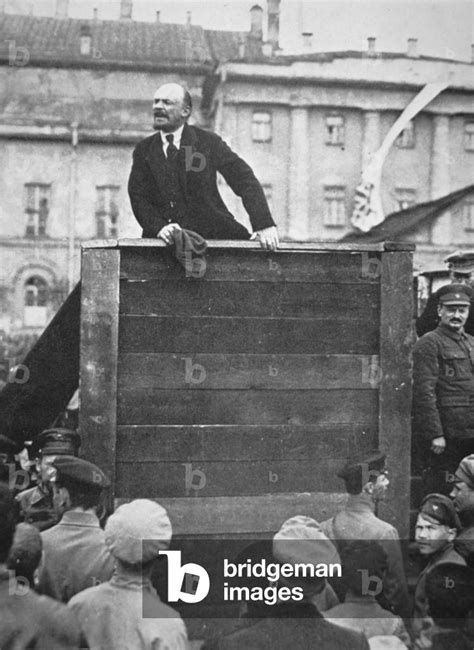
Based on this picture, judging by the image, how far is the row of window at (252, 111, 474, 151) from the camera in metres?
8.13

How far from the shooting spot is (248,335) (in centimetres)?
281

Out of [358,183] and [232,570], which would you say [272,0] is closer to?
[232,570]

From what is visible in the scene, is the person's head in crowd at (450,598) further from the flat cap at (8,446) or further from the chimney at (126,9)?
the chimney at (126,9)

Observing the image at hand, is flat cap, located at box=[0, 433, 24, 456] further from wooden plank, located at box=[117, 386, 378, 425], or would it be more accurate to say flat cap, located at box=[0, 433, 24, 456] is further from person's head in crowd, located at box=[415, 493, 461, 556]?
person's head in crowd, located at box=[415, 493, 461, 556]

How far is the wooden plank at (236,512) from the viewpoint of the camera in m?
2.77

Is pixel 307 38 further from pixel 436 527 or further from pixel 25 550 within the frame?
pixel 25 550

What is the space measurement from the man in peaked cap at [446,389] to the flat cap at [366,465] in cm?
59

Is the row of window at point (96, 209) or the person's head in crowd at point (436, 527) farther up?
the row of window at point (96, 209)

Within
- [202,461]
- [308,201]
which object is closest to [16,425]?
[202,461]

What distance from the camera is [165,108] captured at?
3201 mm

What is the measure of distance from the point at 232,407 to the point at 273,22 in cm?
390

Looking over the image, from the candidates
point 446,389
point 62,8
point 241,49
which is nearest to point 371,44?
point 241,49

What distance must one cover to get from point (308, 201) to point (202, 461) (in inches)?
236

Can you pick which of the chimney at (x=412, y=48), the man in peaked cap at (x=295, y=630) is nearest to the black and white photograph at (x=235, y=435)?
the man in peaked cap at (x=295, y=630)
